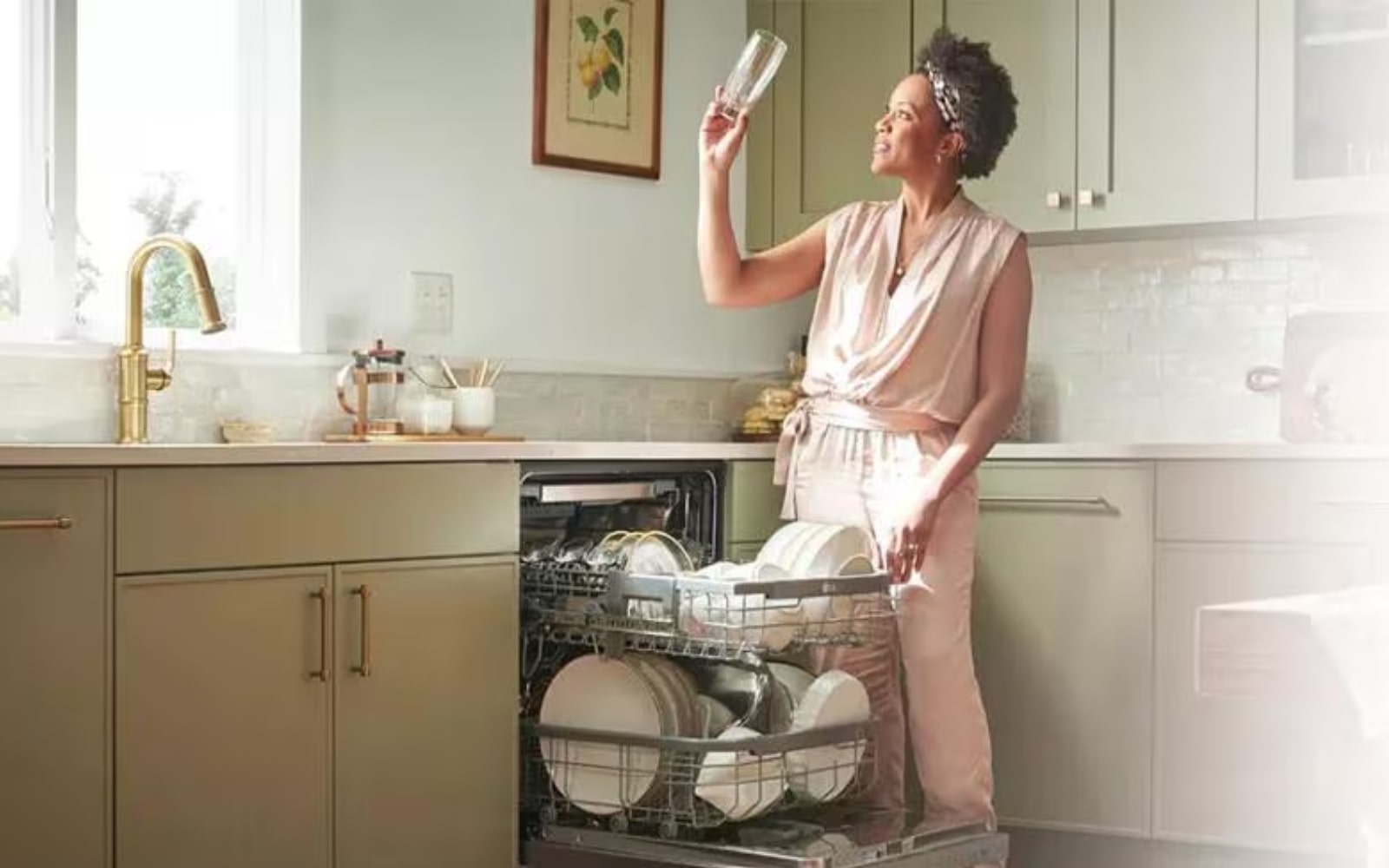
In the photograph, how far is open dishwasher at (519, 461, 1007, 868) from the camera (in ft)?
10.4

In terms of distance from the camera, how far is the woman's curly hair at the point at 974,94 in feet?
12.0

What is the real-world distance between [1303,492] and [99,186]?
218 centimetres

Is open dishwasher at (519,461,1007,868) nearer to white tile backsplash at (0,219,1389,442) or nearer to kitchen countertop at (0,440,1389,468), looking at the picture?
kitchen countertop at (0,440,1389,468)

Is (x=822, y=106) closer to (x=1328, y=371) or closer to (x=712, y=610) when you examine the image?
(x=1328, y=371)

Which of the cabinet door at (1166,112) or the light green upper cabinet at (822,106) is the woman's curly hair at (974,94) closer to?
the cabinet door at (1166,112)

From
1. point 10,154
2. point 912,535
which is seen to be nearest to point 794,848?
point 912,535

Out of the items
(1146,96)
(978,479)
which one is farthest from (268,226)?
(1146,96)

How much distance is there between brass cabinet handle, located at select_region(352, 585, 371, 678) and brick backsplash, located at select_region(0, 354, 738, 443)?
527 millimetres

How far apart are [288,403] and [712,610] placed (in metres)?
0.94

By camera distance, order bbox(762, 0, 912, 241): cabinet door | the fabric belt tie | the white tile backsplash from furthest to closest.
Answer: bbox(762, 0, 912, 241): cabinet door
the white tile backsplash
the fabric belt tie

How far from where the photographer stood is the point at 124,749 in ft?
9.37

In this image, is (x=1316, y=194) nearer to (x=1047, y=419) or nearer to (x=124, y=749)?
(x=1047, y=419)

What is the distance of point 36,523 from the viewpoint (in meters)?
2.75

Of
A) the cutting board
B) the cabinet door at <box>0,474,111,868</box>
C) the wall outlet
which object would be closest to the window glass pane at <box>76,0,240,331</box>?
the wall outlet
